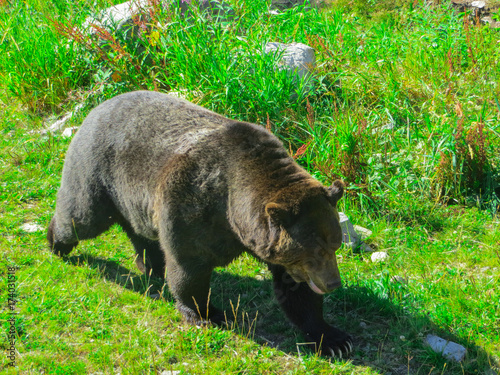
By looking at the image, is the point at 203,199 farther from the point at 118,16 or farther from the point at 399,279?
the point at 118,16

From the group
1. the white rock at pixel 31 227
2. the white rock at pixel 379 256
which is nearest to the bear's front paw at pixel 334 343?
the white rock at pixel 379 256

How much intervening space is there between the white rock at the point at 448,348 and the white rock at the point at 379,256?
4.08 ft

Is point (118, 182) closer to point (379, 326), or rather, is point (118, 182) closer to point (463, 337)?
point (379, 326)

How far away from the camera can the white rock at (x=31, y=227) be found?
236 inches

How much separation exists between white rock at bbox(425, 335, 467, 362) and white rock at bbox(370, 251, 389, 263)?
4.08 feet

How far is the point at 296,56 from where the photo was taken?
7.41 meters

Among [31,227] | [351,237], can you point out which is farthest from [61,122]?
[351,237]

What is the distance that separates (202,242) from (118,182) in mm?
1080

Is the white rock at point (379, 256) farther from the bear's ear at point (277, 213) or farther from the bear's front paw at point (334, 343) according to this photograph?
the bear's ear at point (277, 213)

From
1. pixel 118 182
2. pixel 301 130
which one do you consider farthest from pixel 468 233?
pixel 118 182

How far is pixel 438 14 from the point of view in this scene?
8523 mm

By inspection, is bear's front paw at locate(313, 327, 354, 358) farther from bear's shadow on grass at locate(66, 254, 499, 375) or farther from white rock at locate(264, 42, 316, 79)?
white rock at locate(264, 42, 316, 79)

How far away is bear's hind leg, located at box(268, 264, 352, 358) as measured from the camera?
4.23m

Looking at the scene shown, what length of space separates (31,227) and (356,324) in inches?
147
